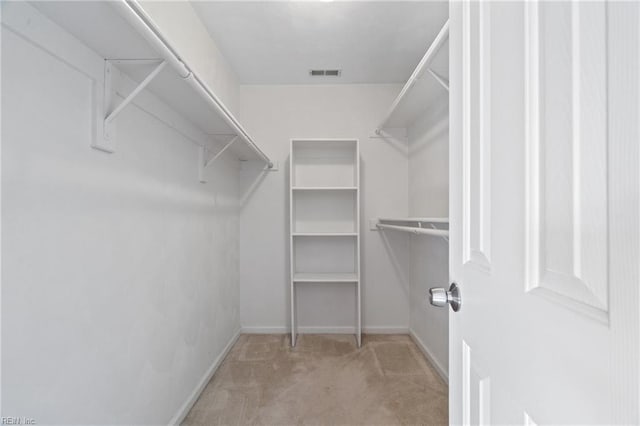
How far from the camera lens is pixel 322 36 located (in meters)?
2.13

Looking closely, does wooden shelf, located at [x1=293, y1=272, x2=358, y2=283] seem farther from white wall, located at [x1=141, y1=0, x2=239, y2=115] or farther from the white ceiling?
the white ceiling

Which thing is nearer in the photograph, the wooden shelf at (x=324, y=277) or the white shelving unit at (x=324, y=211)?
the wooden shelf at (x=324, y=277)

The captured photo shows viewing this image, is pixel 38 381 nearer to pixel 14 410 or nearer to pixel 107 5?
pixel 14 410

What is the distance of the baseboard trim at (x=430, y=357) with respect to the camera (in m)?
2.03

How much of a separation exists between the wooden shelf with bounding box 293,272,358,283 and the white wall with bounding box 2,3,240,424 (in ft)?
3.58

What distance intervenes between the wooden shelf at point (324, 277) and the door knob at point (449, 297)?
188cm

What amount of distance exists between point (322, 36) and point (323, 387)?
7.78 ft

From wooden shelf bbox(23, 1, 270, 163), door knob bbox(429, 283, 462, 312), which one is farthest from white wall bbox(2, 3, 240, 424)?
door knob bbox(429, 283, 462, 312)

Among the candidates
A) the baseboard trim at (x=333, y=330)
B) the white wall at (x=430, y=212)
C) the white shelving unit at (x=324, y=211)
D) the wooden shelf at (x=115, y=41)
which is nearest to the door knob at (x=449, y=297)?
the wooden shelf at (x=115, y=41)

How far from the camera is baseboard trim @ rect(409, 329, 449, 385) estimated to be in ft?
6.66

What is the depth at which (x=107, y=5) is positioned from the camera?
0.75 m
